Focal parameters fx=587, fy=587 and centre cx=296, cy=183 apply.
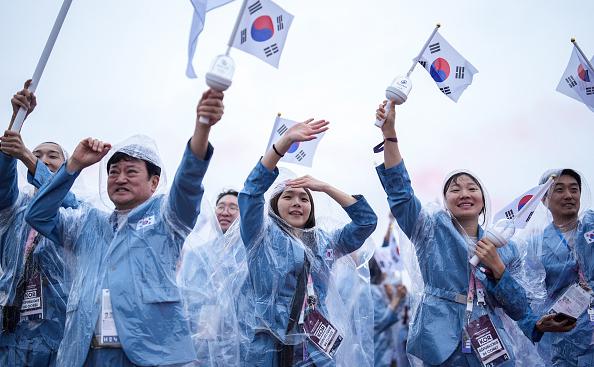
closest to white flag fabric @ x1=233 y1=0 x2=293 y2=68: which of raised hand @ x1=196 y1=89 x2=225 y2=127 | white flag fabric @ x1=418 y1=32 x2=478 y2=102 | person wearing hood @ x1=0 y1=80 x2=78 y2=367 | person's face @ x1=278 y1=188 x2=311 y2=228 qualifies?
raised hand @ x1=196 y1=89 x2=225 y2=127

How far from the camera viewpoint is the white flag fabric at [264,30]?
11.4ft

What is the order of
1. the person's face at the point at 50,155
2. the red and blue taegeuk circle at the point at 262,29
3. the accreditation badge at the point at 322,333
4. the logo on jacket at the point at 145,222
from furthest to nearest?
the person's face at the point at 50,155, the accreditation badge at the point at 322,333, the red and blue taegeuk circle at the point at 262,29, the logo on jacket at the point at 145,222

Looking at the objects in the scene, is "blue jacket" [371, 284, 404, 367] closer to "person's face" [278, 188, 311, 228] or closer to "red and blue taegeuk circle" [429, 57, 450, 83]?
"person's face" [278, 188, 311, 228]

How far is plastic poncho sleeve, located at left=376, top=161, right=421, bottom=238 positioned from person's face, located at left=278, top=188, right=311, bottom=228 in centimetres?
73

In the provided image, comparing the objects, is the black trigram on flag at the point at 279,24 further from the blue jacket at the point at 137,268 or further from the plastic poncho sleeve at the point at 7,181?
the plastic poncho sleeve at the point at 7,181

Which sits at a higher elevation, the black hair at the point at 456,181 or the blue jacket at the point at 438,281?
the black hair at the point at 456,181

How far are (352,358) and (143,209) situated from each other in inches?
76.2

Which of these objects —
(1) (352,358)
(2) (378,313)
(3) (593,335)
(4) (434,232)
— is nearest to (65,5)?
(4) (434,232)

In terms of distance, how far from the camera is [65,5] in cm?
384

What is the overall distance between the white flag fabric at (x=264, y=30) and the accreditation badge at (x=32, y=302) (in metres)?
2.24

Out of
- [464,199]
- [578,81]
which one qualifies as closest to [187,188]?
[464,199]

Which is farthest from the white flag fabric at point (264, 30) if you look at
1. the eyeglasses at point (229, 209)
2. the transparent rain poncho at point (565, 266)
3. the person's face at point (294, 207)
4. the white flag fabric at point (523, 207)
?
the eyeglasses at point (229, 209)

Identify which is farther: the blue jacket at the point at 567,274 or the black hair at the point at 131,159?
the blue jacket at the point at 567,274

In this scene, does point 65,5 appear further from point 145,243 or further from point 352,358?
point 352,358
